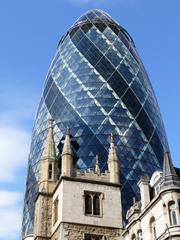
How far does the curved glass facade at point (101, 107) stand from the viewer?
46531mm

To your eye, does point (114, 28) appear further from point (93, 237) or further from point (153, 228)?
point (153, 228)

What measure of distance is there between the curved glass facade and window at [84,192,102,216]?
1016cm

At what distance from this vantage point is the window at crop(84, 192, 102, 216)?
103 feet

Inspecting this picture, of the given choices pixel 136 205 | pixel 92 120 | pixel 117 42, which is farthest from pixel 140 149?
pixel 136 205

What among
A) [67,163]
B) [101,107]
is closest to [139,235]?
[67,163]

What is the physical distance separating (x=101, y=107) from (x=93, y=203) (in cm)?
1860

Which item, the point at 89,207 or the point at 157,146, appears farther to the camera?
the point at 157,146

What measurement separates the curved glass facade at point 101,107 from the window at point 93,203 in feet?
33.3

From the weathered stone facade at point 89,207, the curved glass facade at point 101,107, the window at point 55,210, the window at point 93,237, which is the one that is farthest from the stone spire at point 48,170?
the curved glass facade at point 101,107

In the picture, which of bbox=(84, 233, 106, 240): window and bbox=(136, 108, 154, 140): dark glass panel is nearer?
bbox=(84, 233, 106, 240): window

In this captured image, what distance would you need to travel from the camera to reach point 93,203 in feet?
104

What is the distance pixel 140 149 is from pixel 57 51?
17.1 meters

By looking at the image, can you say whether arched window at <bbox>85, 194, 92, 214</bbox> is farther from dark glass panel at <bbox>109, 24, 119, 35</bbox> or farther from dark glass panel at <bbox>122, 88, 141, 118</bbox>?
dark glass panel at <bbox>109, 24, 119, 35</bbox>

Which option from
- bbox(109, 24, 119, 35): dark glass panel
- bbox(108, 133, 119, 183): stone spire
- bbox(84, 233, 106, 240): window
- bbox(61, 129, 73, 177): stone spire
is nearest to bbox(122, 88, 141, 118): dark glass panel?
bbox(109, 24, 119, 35): dark glass panel
